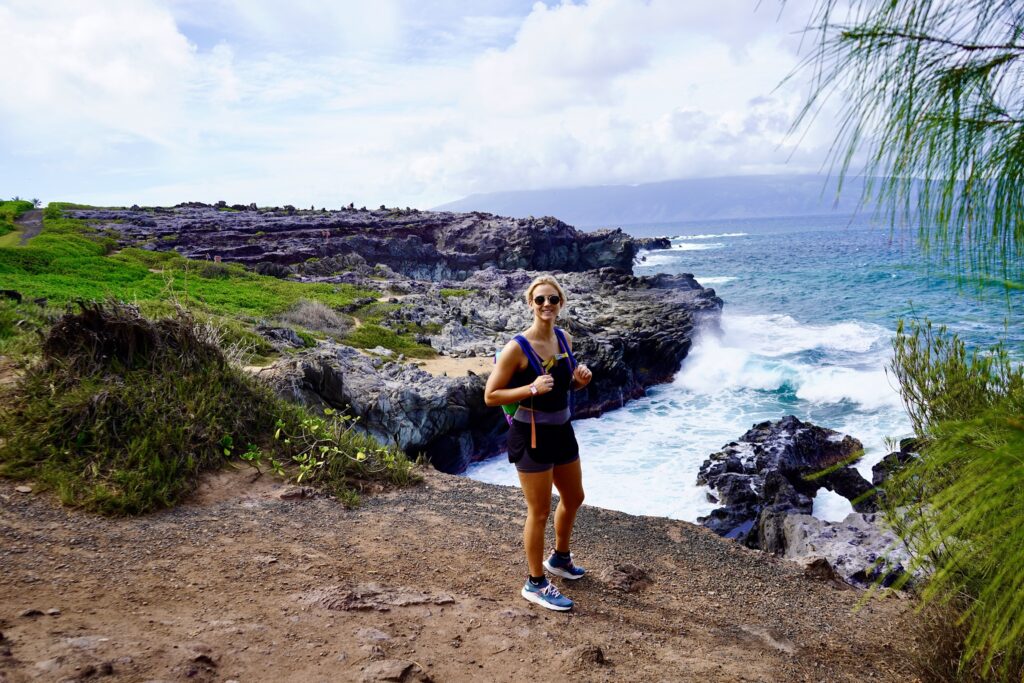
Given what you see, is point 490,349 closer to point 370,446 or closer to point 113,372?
point 370,446

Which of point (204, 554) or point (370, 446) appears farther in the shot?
point (370, 446)

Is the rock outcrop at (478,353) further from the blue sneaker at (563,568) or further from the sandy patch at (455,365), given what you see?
the blue sneaker at (563,568)

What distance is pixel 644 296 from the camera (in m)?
36.2

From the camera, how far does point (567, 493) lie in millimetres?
4547

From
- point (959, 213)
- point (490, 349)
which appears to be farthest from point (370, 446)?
point (490, 349)

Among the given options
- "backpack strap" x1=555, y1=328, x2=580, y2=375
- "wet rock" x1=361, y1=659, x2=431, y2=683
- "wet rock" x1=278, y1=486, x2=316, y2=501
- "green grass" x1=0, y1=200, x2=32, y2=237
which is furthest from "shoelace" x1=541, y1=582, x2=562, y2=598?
"green grass" x1=0, y1=200, x2=32, y2=237

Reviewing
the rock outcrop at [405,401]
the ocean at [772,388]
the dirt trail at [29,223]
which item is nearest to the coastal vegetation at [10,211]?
the dirt trail at [29,223]

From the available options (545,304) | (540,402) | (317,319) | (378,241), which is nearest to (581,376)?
(540,402)

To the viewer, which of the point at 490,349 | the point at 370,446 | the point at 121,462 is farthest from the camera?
the point at 490,349

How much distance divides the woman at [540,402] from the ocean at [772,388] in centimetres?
204

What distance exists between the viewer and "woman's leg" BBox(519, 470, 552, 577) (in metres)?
4.23

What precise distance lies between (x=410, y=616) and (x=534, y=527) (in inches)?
39.4

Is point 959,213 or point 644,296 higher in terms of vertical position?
point 959,213

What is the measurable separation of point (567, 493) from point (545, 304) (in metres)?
1.35
